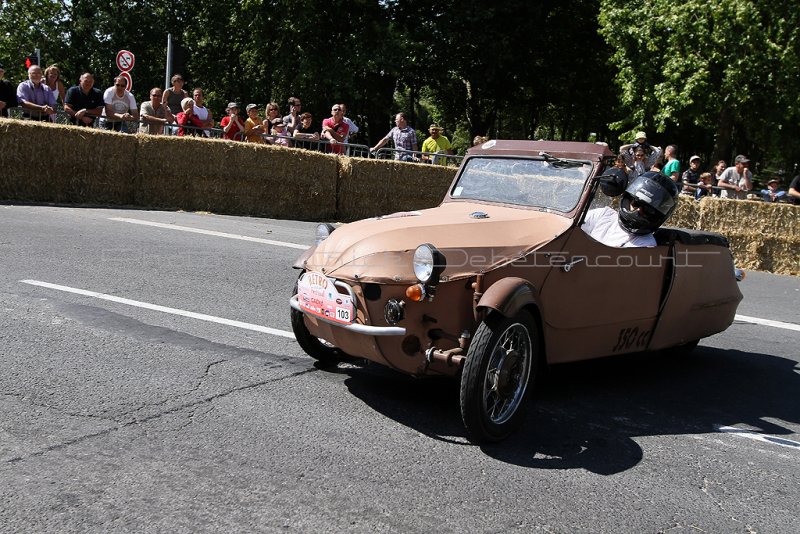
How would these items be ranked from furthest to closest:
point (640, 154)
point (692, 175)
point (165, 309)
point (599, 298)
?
point (692, 175)
point (640, 154)
point (165, 309)
point (599, 298)

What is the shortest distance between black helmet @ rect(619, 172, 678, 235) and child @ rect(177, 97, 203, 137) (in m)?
12.0

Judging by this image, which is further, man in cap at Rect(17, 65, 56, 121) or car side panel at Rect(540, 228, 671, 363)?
man in cap at Rect(17, 65, 56, 121)

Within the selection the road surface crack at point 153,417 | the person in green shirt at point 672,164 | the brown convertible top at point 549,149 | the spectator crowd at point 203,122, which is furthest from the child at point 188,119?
the road surface crack at point 153,417

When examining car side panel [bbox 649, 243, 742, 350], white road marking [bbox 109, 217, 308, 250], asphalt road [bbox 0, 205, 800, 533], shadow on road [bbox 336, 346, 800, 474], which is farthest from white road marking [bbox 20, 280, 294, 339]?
white road marking [bbox 109, 217, 308, 250]

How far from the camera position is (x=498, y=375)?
461 cm

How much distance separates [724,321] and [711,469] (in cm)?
282

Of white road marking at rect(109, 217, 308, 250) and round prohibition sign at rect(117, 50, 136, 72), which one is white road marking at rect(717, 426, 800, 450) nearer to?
white road marking at rect(109, 217, 308, 250)

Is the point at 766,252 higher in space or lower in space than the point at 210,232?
higher

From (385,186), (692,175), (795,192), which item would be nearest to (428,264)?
(385,186)

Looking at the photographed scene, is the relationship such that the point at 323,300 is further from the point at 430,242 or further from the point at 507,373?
the point at 507,373

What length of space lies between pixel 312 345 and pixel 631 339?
94.9 inches

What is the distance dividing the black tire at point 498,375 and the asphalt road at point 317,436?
173 mm

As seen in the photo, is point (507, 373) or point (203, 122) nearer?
point (507, 373)

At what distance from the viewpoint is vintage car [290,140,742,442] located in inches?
182
